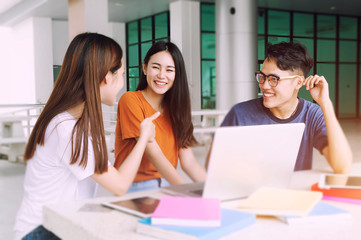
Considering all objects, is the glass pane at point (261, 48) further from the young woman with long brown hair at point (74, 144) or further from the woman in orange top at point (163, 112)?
the young woman with long brown hair at point (74, 144)

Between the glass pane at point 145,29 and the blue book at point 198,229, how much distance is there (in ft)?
3.71

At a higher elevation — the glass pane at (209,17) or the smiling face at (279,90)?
the glass pane at (209,17)

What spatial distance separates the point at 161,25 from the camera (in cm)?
177

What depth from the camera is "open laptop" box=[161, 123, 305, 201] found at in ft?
2.60

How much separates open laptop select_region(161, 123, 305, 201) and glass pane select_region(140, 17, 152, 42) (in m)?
0.91

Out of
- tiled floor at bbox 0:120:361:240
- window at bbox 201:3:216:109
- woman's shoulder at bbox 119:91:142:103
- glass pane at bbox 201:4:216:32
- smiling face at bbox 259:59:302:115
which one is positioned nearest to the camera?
smiling face at bbox 259:59:302:115

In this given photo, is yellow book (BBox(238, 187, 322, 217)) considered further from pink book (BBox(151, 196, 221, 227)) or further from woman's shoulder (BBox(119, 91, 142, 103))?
woman's shoulder (BBox(119, 91, 142, 103))

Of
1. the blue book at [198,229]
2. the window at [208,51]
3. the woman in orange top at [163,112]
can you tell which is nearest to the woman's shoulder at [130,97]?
the woman in orange top at [163,112]

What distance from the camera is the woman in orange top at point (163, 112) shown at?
150 cm

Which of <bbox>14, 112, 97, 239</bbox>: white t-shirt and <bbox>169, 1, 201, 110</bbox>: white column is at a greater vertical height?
<bbox>169, 1, 201, 110</bbox>: white column

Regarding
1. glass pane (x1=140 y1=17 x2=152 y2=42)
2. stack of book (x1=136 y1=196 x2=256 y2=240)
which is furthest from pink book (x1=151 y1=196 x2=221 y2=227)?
glass pane (x1=140 y1=17 x2=152 y2=42)

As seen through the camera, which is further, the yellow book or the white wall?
the white wall

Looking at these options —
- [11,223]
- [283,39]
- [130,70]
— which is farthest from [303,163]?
[11,223]

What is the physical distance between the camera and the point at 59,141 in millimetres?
997
